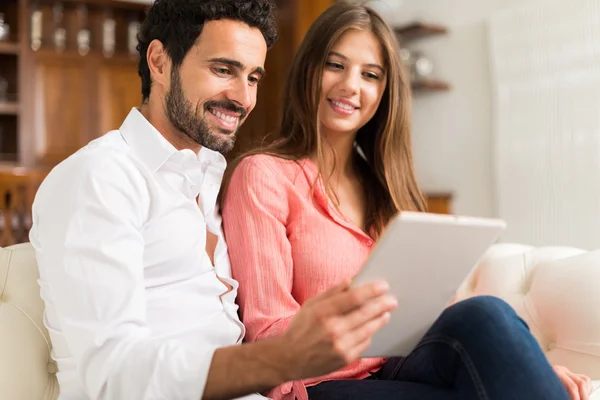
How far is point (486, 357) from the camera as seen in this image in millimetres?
1042

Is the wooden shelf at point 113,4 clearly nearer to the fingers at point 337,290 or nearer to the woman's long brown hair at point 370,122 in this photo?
the woman's long brown hair at point 370,122

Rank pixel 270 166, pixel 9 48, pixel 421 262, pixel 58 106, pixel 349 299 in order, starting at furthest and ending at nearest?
pixel 58 106 → pixel 9 48 → pixel 270 166 → pixel 421 262 → pixel 349 299

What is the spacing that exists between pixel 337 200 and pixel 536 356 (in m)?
0.64

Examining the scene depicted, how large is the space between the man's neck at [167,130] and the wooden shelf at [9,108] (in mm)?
3594

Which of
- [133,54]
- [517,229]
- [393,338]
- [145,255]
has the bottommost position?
[517,229]

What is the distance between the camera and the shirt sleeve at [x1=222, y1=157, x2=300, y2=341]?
1.31 meters

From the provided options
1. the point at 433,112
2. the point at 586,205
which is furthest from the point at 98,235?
the point at 433,112

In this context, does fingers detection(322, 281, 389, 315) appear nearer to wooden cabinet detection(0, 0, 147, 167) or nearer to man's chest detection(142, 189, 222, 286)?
man's chest detection(142, 189, 222, 286)

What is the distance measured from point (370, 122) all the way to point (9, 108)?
11.6 feet

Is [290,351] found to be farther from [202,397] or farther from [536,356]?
[536,356]

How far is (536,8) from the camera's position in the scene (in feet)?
10.2

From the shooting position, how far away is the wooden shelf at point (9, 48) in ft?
14.8

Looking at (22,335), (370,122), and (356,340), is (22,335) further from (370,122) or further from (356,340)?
(370,122)

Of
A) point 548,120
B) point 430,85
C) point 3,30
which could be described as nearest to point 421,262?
point 548,120
